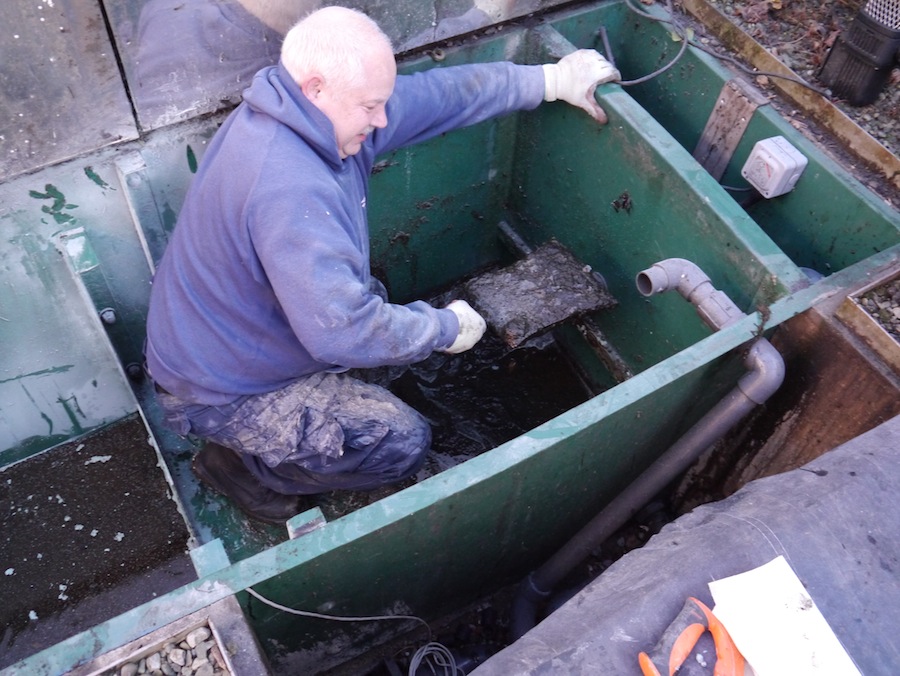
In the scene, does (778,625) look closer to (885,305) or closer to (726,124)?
(885,305)

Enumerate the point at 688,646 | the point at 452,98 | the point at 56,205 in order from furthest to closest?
1. the point at 452,98
2. the point at 56,205
3. the point at 688,646

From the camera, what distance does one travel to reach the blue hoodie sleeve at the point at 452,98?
2867 mm

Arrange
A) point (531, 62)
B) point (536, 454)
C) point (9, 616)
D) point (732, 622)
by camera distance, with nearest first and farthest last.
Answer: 1. point (732, 622)
2. point (536, 454)
3. point (9, 616)
4. point (531, 62)

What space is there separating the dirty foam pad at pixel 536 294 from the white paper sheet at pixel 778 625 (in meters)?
1.72

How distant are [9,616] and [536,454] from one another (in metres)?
2.29

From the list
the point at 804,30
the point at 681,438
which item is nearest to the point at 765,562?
the point at 681,438

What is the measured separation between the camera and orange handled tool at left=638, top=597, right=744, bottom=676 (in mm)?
1679

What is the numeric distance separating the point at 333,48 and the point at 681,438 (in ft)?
6.08

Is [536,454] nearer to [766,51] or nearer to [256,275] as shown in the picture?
[256,275]

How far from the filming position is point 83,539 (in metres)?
3.20

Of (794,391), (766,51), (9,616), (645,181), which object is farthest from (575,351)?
(9,616)

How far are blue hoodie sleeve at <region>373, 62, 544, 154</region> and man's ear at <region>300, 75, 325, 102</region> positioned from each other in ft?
1.65

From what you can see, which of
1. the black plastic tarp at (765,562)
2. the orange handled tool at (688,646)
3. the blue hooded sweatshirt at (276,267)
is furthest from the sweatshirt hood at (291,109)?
the orange handled tool at (688,646)

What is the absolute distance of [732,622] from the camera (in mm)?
1750
